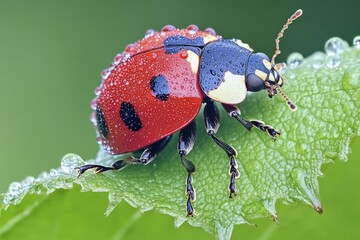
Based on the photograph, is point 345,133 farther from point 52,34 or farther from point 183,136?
point 52,34

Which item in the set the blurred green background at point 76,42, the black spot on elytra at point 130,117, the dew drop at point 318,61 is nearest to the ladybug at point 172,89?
the black spot on elytra at point 130,117

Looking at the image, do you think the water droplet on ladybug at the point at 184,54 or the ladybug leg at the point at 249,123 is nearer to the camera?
the ladybug leg at the point at 249,123

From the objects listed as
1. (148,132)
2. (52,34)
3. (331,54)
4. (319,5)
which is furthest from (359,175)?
(52,34)

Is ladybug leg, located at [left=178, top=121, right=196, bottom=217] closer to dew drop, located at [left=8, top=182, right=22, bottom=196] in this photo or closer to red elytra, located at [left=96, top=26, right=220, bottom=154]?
red elytra, located at [left=96, top=26, right=220, bottom=154]

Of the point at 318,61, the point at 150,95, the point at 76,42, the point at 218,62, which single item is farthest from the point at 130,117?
the point at 76,42

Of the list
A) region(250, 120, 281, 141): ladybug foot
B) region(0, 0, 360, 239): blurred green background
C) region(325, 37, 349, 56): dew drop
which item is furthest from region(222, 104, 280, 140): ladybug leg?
region(0, 0, 360, 239): blurred green background

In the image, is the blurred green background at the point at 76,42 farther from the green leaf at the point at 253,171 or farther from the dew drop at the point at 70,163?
the green leaf at the point at 253,171
